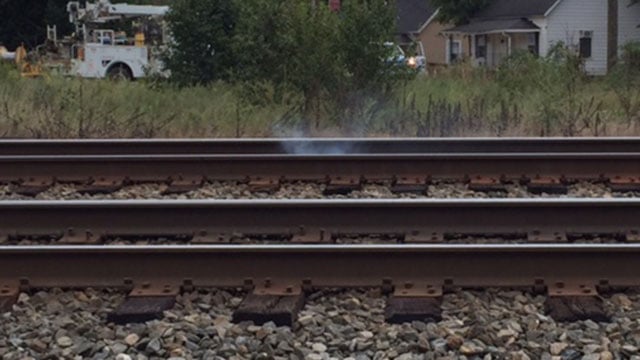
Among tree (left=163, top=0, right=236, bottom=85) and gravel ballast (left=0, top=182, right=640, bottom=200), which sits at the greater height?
tree (left=163, top=0, right=236, bottom=85)

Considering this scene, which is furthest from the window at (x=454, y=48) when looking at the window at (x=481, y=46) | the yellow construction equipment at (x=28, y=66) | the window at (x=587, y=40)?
the yellow construction equipment at (x=28, y=66)

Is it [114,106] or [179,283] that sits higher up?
[114,106]

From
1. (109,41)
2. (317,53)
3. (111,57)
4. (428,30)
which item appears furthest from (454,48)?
(317,53)

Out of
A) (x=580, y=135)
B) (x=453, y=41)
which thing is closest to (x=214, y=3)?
(x=580, y=135)

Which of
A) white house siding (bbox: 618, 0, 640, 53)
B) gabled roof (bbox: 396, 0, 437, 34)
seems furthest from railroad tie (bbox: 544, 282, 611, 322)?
gabled roof (bbox: 396, 0, 437, 34)

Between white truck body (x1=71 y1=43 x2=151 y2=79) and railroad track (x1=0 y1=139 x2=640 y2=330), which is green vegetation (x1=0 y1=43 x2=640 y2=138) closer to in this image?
railroad track (x1=0 y1=139 x2=640 y2=330)

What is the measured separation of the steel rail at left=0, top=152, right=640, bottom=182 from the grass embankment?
9.58ft

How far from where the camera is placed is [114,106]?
1466cm

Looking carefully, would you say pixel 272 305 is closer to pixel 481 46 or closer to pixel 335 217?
pixel 335 217

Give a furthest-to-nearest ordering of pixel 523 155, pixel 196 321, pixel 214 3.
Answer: pixel 214 3, pixel 523 155, pixel 196 321

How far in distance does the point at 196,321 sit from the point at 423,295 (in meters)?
1.45

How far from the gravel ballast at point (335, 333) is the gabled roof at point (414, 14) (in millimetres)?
55419

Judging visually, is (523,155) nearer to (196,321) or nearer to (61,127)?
(196,321)

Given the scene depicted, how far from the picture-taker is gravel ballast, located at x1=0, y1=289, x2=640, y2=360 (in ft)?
16.7
